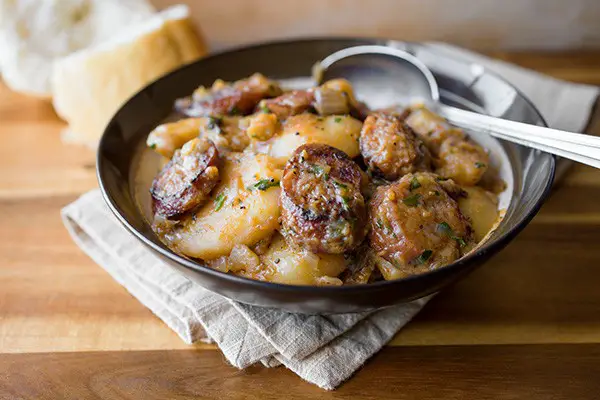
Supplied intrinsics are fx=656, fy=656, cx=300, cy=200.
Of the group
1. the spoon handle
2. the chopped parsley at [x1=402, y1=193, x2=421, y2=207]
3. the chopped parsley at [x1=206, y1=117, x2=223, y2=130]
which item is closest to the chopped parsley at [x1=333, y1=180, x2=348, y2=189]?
the chopped parsley at [x1=402, y1=193, x2=421, y2=207]

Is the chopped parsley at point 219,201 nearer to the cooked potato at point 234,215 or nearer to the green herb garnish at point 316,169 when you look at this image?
the cooked potato at point 234,215

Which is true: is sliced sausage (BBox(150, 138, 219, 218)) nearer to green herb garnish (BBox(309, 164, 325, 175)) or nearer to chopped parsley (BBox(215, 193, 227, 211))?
chopped parsley (BBox(215, 193, 227, 211))

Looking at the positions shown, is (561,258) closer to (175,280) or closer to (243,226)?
(243,226)

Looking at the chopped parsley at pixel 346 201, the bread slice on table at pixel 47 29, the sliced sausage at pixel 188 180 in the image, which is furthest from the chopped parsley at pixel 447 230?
the bread slice on table at pixel 47 29

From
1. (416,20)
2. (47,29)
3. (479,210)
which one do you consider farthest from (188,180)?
(416,20)

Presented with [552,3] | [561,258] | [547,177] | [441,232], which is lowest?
[561,258]

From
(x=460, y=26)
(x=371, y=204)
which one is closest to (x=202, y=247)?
(x=371, y=204)

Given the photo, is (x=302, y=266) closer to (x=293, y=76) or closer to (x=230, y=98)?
(x=230, y=98)
